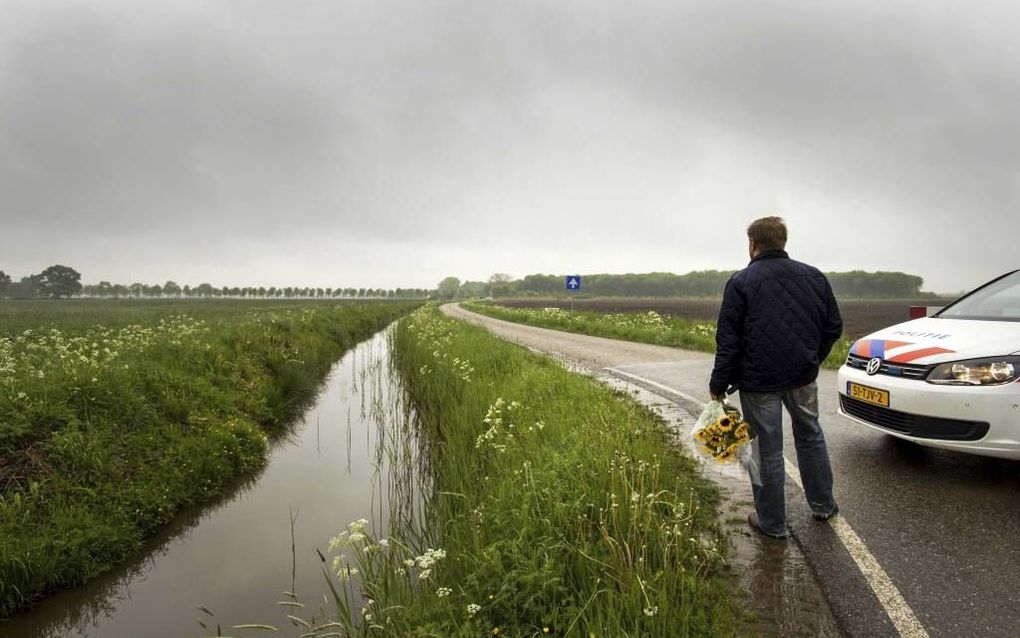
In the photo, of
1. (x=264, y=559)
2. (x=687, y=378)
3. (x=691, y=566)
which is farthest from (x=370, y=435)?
(x=691, y=566)

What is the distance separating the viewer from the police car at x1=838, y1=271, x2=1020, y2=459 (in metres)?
3.80

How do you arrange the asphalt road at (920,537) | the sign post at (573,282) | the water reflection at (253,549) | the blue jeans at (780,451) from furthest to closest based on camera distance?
the sign post at (573,282) < the water reflection at (253,549) < the blue jeans at (780,451) < the asphalt road at (920,537)

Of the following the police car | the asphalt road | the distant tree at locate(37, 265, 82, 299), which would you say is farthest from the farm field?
the distant tree at locate(37, 265, 82, 299)

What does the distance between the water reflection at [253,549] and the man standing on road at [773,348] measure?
3425mm

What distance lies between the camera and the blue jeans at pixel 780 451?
342cm

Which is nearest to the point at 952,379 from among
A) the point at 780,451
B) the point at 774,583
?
the point at 780,451

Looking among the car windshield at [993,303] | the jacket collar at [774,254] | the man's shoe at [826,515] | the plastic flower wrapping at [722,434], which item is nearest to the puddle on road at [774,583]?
the man's shoe at [826,515]

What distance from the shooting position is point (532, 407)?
20.7 feet

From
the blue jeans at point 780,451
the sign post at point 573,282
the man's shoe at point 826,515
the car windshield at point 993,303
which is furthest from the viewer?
the sign post at point 573,282

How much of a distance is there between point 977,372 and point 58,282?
131 metres

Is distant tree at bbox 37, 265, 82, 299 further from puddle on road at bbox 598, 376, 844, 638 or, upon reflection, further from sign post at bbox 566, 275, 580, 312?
puddle on road at bbox 598, 376, 844, 638

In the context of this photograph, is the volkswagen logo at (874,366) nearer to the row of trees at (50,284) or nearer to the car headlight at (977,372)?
the car headlight at (977,372)

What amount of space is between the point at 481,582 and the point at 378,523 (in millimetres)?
2662

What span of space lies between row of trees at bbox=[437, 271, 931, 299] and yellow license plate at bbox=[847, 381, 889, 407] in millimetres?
109021
